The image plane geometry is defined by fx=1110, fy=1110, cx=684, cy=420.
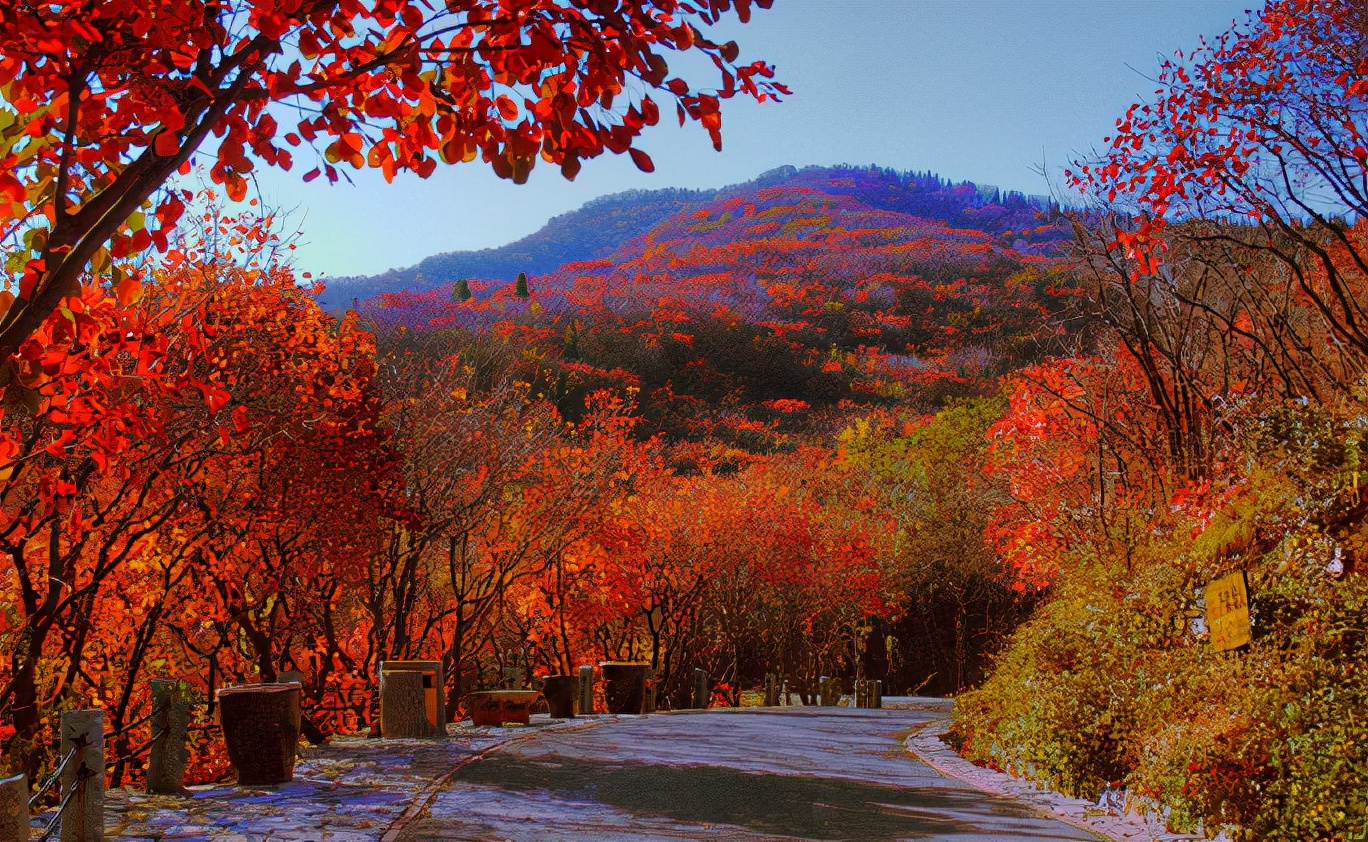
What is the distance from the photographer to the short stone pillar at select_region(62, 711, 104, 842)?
7.27 meters

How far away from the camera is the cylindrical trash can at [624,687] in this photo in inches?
906

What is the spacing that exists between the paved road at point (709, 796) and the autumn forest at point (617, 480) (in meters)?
1.27

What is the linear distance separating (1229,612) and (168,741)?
8619 millimetres

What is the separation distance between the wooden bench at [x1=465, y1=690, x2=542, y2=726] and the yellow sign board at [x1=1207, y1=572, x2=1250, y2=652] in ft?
40.2

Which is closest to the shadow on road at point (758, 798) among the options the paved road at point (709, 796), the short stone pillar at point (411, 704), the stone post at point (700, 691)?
the paved road at point (709, 796)

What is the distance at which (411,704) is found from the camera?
14.9m

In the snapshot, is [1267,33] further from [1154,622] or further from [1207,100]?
[1154,622]

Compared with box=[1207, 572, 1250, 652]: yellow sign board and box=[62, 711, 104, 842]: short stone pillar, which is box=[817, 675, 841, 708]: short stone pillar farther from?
box=[62, 711, 104, 842]: short stone pillar

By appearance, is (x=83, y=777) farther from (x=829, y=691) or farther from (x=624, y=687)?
(x=829, y=691)

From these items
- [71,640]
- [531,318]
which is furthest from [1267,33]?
[531,318]

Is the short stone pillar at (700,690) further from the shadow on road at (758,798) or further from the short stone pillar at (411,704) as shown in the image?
the shadow on road at (758,798)

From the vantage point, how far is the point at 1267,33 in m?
10.4

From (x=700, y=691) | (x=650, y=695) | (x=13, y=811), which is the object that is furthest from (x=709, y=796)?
(x=700, y=691)

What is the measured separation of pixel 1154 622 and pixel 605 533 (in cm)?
1728
